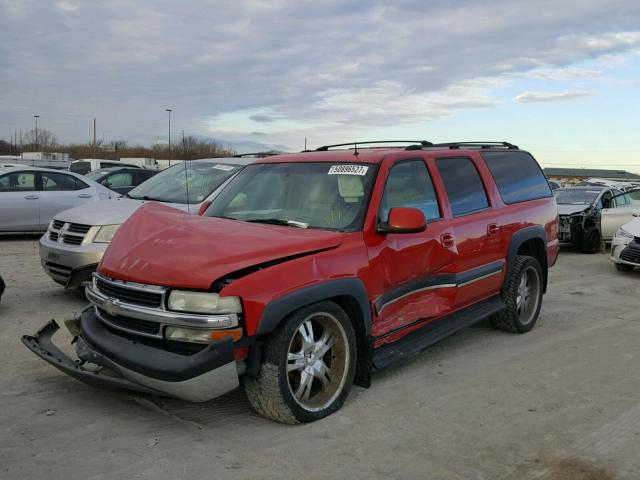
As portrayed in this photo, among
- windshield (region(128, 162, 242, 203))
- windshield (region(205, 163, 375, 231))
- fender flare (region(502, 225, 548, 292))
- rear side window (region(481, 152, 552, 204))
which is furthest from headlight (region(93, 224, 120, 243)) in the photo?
fender flare (region(502, 225, 548, 292))

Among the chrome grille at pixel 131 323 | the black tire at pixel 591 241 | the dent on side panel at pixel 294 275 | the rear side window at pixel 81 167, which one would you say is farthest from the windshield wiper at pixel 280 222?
the rear side window at pixel 81 167

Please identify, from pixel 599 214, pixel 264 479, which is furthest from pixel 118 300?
pixel 599 214

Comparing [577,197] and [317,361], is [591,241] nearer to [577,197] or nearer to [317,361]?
[577,197]

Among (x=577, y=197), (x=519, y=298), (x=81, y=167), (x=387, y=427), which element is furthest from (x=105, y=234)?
(x=81, y=167)

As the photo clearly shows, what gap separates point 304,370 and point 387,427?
641 millimetres

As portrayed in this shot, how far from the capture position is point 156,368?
3395 millimetres

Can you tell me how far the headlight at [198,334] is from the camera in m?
3.43

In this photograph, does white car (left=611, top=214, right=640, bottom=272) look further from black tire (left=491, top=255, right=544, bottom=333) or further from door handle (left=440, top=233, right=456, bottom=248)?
door handle (left=440, top=233, right=456, bottom=248)

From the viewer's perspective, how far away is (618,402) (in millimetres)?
4305

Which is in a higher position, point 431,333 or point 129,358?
point 129,358

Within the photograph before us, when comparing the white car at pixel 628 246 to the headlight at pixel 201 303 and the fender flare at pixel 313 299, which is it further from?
the headlight at pixel 201 303

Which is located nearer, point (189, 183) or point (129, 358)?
point (129, 358)

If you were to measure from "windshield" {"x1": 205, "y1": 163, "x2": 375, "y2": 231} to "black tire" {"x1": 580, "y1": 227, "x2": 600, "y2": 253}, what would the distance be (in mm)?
9967

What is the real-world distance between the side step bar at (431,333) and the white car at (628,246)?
514cm
